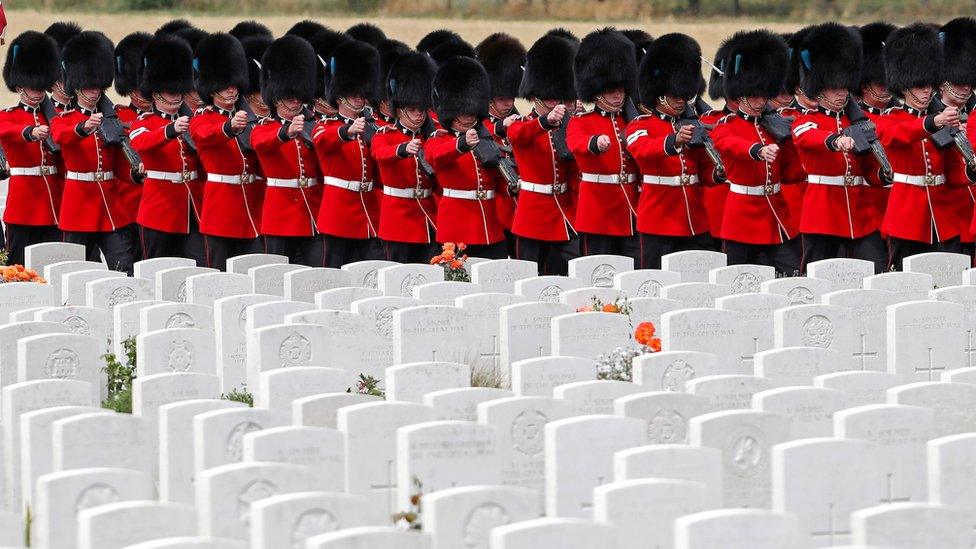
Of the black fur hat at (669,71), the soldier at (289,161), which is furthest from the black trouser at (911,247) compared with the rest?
the soldier at (289,161)

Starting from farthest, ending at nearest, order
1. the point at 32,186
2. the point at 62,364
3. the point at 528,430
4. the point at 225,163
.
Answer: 1. the point at 32,186
2. the point at 225,163
3. the point at 62,364
4. the point at 528,430

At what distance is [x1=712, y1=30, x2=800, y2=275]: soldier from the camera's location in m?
11.7

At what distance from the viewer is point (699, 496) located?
19.1 ft

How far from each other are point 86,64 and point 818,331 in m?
6.02

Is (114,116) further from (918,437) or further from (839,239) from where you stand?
(918,437)

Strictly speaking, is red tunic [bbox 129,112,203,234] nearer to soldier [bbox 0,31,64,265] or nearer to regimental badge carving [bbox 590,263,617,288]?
soldier [bbox 0,31,64,265]

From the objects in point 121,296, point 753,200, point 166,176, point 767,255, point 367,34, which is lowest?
point 121,296

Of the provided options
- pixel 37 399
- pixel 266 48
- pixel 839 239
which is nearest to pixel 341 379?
pixel 37 399

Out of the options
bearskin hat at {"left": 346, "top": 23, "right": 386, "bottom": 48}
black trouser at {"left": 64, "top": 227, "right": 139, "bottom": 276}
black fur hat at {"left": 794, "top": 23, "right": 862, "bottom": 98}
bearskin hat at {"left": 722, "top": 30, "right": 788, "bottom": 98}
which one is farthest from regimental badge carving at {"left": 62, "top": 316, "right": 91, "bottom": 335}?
bearskin hat at {"left": 346, "top": 23, "right": 386, "bottom": 48}

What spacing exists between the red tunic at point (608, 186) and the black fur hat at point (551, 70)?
0.46 m

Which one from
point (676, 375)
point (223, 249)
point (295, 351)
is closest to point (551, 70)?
point (223, 249)

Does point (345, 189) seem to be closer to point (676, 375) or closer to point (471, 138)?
point (471, 138)

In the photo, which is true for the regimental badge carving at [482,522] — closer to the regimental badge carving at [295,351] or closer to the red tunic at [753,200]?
the regimental badge carving at [295,351]

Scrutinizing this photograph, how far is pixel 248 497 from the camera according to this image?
5969mm
